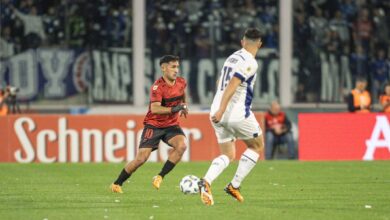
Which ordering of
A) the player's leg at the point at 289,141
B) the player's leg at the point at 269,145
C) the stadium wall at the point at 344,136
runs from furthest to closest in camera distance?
the player's leg at the point at 289,141 → the player's leg at the point at 269,145 → the stadium wall at the point at 344,136

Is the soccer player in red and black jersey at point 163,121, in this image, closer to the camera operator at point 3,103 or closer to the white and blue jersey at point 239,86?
the white and blue jersey at point 239,86

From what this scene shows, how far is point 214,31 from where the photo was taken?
29234mm

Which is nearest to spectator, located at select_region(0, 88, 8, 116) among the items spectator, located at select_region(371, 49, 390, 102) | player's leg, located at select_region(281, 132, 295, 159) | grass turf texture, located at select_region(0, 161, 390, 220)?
grass turf texture, located at select_region(0, 161, 390, 220)

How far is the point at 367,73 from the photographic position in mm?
29188

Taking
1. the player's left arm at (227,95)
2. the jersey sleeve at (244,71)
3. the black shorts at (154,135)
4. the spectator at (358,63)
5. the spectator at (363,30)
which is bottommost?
the spectator at (358,63)

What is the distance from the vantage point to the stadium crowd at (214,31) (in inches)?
1146

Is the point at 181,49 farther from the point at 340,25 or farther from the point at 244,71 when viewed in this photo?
the point at 244,71

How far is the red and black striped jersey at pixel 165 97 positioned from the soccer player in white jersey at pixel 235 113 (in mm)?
2145

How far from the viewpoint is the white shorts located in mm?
13312

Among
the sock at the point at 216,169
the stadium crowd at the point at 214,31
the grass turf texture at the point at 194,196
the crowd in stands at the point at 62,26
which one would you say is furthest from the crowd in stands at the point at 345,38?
the sock at the point at 216,169

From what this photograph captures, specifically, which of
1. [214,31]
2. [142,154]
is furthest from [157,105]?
[214,31]

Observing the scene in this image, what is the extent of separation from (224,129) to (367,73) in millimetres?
16296

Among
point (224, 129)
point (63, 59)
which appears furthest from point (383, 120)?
point (224, 129)

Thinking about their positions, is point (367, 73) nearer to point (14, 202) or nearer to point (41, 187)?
point (41, 187)
